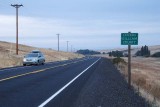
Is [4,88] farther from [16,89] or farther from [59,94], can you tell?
[59,94]

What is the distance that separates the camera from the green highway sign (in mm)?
22188

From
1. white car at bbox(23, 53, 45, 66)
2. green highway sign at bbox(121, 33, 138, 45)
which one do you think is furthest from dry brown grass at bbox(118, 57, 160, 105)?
white car at bbox(23, 53, 45, 66)

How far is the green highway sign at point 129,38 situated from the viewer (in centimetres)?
2219

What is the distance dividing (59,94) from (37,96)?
127 centimetres

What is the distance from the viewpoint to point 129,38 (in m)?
22.3

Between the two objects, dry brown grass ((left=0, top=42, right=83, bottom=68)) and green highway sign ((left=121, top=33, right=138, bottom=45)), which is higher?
green highway sign ((left=121, top=33, right=138, bottom=45))

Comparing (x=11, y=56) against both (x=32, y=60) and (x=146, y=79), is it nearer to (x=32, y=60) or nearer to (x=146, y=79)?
(x=32, y=60)

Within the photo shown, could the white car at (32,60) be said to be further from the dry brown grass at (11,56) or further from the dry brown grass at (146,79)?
the dry brown grass at (146,79)

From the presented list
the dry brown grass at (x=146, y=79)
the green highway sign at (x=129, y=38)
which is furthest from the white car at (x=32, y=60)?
the green highway sign at (x=129, y=38)

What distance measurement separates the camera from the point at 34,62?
172 feet

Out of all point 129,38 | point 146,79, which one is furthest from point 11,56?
point 129,38

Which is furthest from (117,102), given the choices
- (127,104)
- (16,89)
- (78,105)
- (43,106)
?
(16,89)

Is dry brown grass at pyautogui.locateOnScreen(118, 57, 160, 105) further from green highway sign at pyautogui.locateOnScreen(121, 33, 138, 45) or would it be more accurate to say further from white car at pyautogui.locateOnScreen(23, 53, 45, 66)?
white car at pyautogui.locateOnScreen(23, 53, 45, 66)

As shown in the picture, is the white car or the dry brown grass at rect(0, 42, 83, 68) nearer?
the white car
